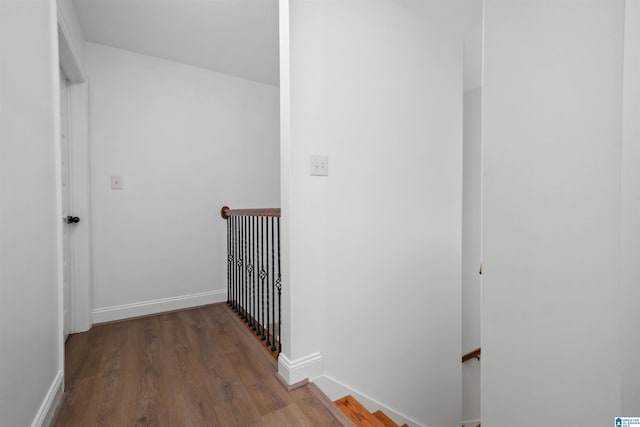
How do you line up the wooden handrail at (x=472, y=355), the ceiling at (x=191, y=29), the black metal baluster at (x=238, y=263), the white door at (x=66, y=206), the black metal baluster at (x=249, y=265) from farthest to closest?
the wooden handrail at (x=472, y=355), the black metal baluster at (x=238, y=263), the black metal baluster at (x=249, y=265), the white door at (x=66, y=206), the ceiling at (x=191, y=29)

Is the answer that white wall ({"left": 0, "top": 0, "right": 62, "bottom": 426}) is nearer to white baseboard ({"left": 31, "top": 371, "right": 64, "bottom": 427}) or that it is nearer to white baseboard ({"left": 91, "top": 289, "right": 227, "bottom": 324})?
white baseboard ({"left": 31, "top": 371, "right": 64, "bottom": 427})

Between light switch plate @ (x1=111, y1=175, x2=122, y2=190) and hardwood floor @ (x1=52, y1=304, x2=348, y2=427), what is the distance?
1170mm

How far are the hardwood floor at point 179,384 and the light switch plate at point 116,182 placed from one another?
1170 mm

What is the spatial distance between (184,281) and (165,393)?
143cm

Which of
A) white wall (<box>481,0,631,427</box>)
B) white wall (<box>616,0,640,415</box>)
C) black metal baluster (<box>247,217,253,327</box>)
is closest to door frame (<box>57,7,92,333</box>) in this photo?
black metal baluster (<box>247,217,253,327</box>)

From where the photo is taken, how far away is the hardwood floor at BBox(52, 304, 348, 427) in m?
1.28

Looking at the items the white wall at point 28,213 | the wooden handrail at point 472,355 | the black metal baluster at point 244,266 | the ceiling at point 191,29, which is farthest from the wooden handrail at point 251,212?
the wooden handrail at point 472,355

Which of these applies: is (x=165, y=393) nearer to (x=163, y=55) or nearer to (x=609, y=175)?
(x=609, y=175)

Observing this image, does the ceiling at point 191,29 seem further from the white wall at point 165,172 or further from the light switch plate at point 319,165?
the light switch plate at point 319,165

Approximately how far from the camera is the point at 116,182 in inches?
97.4

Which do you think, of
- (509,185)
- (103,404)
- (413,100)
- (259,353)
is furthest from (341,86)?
(103,404)

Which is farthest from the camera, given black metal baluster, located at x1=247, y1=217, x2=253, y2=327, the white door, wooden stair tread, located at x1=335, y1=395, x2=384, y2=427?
black metal baluster, located at x1=247, y1=217, x2=253, y2=327

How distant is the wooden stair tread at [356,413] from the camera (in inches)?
54.5

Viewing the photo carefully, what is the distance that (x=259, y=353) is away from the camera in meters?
1.85
